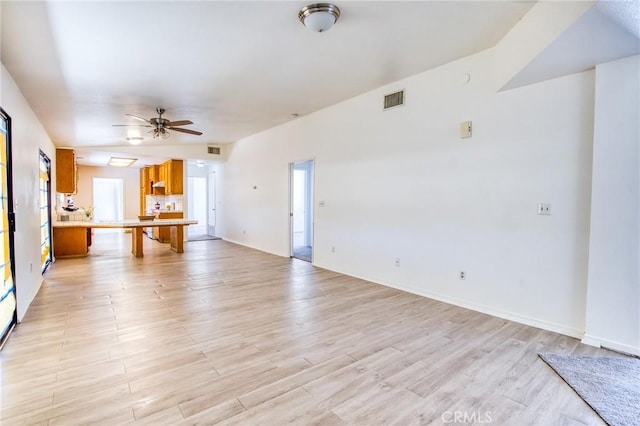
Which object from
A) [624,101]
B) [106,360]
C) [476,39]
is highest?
[476,39]

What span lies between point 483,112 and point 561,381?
8.66ft

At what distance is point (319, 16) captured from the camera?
2.56 metres

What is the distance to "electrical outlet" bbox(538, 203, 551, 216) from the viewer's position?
3.10 m

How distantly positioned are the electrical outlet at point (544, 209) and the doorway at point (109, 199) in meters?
12.8

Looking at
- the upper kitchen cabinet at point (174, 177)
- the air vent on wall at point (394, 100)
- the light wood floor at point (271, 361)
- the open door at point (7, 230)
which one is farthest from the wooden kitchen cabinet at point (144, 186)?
the air vent on wall at point (394, 100)

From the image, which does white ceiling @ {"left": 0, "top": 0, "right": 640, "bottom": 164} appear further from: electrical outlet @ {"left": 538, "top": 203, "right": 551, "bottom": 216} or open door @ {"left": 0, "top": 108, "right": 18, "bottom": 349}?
electrical outlet @ {"left": 538, "top": 203, "right": 551, "bottom": 216}

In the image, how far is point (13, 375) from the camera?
2217 mm

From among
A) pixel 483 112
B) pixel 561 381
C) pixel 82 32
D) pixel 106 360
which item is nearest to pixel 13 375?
pixel 106 360

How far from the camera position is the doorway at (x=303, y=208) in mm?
7324

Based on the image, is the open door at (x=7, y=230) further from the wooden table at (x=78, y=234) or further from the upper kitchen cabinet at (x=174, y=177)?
the upper kitchen cabinet at (x=174, y=177)

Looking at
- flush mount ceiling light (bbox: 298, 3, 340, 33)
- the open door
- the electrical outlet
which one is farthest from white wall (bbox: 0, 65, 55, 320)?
the electrical outlet

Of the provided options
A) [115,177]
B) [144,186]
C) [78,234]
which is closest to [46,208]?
[78,234]

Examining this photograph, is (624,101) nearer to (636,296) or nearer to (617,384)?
(636,296)

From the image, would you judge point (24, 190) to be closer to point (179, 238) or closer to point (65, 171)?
point (179, 238)
